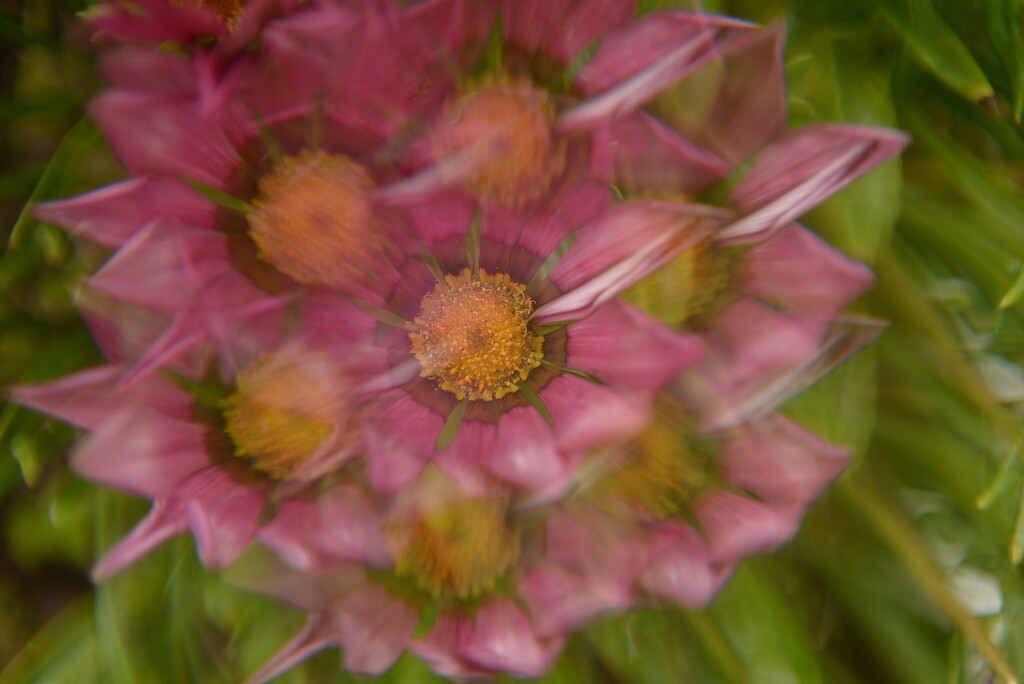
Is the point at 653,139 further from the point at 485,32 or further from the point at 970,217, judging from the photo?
the point at 970,217

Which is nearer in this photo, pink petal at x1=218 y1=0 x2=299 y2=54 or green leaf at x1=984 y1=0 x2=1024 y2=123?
pink petal at x1=218 y1=0 x2=299 y2=54

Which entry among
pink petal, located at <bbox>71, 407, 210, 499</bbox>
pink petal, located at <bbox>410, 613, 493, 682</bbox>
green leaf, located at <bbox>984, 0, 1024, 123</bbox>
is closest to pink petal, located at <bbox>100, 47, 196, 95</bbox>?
pink petal, located at <bbox>71, 407, 210, 499</bbox>

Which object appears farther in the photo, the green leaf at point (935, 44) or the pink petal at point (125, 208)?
the green leaf at point (935, 44)

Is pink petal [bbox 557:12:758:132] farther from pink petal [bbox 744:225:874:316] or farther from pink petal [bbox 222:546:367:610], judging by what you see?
pink petal [bbox 222:546:367:610]

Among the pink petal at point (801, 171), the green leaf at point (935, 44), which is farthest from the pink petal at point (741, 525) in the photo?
the green leaf at point (935, 44)

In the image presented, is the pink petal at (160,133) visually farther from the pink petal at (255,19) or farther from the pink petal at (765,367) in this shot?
the pink petal at (765,367)

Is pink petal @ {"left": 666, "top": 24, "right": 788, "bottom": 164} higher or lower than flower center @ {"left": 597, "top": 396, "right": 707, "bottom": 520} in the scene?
higher

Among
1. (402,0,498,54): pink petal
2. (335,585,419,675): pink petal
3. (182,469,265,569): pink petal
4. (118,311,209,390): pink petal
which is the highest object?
(402,0,498,54): pink petal
